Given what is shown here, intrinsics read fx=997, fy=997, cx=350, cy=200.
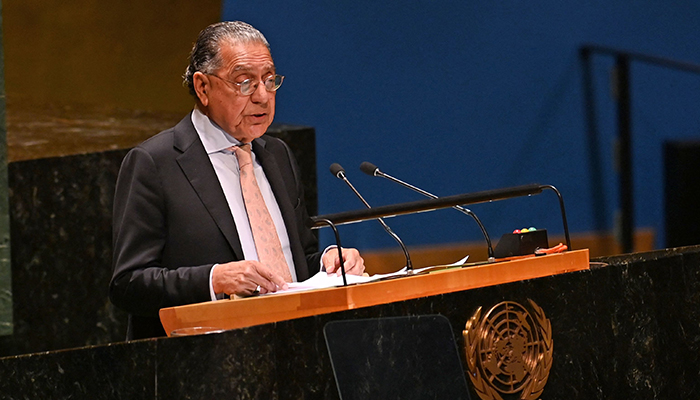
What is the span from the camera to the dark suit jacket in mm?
1944

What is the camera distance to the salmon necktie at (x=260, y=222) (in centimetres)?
208

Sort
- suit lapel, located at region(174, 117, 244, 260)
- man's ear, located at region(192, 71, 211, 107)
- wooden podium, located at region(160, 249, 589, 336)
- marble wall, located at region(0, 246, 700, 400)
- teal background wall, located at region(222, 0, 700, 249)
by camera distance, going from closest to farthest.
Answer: marble wall, located at region(0, 246, 700, 400) → wooden podium, located at region(160, 249, 589, 336) → suit lapel, located at region(174, 117, 244, 260) → man's ear, located at region(192, 71, 211, 107) → teal background wall, located at region(222, 0, 700, 249)

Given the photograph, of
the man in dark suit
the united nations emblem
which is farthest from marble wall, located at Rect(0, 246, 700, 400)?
the man in dark suit

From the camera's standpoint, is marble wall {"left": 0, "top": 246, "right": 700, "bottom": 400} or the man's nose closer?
marble wall {"left": 0, "top": 246, "right": 700, "bottom": 400}

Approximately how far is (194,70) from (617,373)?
1.10 meters

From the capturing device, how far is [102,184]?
3352 millimetres

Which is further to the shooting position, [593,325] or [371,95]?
[371,95]

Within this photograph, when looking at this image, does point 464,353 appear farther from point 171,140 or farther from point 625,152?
point 625,152

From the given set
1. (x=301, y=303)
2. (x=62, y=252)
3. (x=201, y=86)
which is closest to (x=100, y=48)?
(x=62, y=252)

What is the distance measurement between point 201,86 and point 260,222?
13.3 inches

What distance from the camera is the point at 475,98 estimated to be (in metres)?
4.80

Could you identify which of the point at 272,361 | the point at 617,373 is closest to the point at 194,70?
the point at 272,361

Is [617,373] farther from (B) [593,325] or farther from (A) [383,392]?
(A) [383,392]

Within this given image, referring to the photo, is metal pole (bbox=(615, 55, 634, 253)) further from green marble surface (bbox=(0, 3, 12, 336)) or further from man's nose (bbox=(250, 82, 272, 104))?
green marble surface (bbox=(0, 3, 12, 336))
